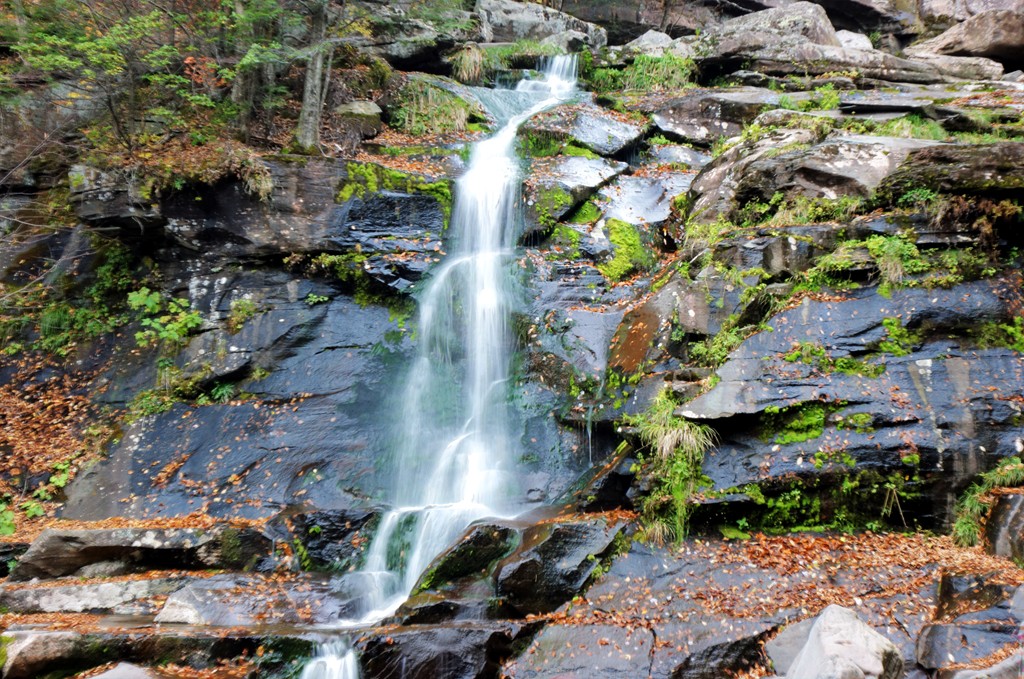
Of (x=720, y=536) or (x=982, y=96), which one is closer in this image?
(x=720, y=536)

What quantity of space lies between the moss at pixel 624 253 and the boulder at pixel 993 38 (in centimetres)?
1145

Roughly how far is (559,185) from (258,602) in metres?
8.03

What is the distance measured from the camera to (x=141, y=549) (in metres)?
6.58

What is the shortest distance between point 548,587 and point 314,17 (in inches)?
442

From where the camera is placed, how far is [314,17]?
11.1m

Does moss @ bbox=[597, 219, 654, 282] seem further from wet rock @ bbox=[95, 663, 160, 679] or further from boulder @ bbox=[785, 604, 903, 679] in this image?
wet rock @ bbox=[95, 663, 160, 679]

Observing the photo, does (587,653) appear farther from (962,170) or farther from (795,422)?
(962,170)

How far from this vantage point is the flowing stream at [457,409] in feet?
21.8

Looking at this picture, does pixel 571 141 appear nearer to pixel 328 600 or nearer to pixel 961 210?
pixel 961 210

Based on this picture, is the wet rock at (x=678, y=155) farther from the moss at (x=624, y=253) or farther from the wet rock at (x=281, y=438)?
the wet rock at (x=281, y=438)

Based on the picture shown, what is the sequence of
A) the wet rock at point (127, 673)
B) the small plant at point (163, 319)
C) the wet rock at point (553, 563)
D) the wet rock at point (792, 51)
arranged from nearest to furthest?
1. the wet rock at point (127, 673)
2. the wet rock at point (553, 563)
3. the small plant at point (163, 319)
4. the wet rock at point (792, 51)

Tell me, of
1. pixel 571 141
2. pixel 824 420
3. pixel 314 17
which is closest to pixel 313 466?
pixel 824 420

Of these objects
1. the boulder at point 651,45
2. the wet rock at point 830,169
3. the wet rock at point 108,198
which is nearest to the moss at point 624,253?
the wet rock at point 830,169

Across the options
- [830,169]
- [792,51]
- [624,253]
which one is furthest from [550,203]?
[792,51]
